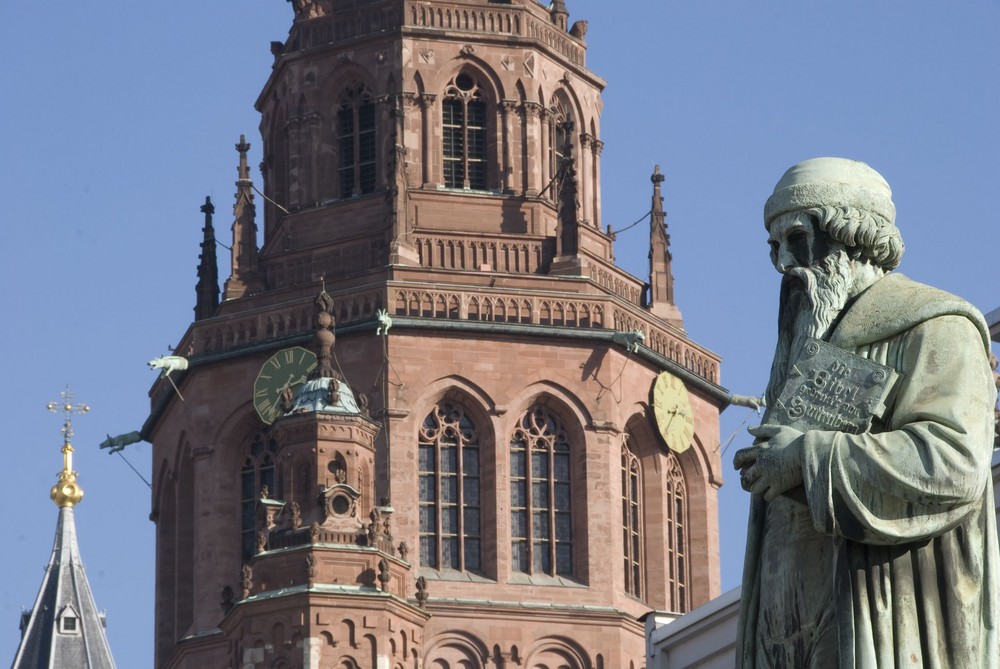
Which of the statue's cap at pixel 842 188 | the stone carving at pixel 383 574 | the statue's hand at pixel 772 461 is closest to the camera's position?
the statue's hand at pixel 772 461

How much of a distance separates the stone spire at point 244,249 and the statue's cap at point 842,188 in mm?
65699

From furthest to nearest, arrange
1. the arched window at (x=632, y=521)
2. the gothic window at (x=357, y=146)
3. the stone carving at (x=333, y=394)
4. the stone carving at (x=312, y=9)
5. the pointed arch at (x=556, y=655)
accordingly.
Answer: the stone carving at (x=312, y=9) < the gothic window at (x=357, y=146) < the arched window at (x=632, y=521) < the pointed arch at (x=556, y=655) < the stone carving at (x=333, y=394)

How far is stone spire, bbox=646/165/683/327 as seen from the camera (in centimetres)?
7606

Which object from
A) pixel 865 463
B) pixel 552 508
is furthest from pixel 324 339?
pixel 865 463

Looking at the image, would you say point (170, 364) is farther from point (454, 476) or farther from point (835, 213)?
point (835, 213)

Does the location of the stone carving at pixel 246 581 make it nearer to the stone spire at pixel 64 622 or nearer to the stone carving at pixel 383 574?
the stone carving at pixel 383 574

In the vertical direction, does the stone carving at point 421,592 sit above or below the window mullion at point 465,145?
below

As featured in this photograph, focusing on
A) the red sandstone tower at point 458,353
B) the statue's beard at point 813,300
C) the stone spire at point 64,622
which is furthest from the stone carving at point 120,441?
the statue's beard at point 813,300

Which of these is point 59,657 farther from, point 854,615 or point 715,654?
point 854,615

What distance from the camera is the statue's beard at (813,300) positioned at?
942cm

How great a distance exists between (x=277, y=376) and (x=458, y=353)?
4.27m

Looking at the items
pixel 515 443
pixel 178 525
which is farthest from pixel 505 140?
pixel 178 525

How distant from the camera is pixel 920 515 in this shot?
8.86m

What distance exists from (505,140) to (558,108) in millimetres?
2080
